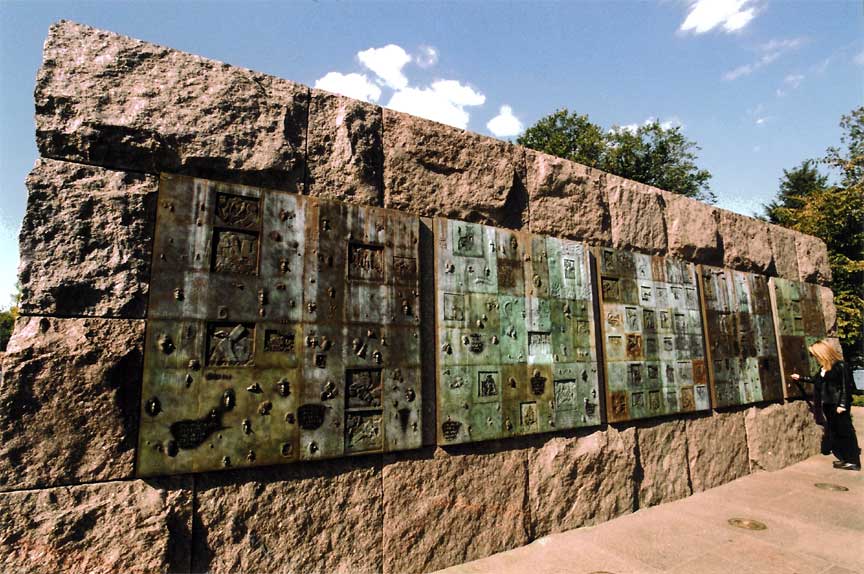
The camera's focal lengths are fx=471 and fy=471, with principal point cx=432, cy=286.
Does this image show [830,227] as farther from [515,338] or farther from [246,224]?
[246,224]

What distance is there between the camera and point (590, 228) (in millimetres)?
4355

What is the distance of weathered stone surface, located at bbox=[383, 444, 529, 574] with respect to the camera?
116 inches

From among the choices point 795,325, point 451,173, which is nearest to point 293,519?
point 451,173

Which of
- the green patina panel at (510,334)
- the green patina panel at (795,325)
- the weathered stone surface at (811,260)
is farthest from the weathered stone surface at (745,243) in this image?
the green patina panel at (510,334)

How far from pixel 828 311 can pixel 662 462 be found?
15.6 feet

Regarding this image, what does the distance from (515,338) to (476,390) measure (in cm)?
53

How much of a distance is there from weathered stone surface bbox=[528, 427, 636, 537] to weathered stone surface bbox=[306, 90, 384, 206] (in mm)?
2361

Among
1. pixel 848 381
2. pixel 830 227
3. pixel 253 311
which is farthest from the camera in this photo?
pixel 830 227

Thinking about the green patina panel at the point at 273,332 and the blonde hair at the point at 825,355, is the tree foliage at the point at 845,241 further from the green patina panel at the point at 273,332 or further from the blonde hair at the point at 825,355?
the green patina panel at the point at 273,332

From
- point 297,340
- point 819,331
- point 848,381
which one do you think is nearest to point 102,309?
point 297,340

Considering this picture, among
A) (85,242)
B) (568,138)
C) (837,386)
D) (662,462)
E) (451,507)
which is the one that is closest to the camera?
(85,242)

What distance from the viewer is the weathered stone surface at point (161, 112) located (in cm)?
237

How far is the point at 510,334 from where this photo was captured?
355 centimetres

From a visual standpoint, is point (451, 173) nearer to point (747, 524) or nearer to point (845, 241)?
point (747, 524)
